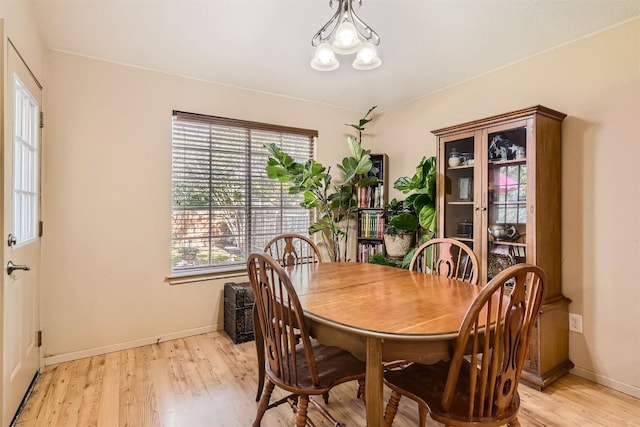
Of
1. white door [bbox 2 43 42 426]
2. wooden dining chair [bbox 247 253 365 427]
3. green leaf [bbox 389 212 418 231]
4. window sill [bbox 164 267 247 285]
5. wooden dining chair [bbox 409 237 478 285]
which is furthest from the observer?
green leaf [bbox 389 212 418 231]

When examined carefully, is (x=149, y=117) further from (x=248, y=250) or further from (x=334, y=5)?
(x=334, y=5)

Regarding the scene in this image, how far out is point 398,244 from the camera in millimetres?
3443

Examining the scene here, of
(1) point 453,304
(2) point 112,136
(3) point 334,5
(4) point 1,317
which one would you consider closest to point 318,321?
(1) point 453,304

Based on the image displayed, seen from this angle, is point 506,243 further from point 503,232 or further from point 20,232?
point 20,232

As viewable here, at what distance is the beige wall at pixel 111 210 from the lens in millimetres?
2502

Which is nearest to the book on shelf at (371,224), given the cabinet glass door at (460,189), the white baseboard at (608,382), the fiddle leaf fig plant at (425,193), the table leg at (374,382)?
the fiddle leaf fig plant at (425,193)

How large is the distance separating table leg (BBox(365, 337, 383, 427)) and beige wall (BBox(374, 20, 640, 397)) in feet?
6.55

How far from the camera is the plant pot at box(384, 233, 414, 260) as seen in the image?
3436mm

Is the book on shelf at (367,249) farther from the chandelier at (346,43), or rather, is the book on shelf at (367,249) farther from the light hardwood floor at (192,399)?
the chandelier at (346,43)

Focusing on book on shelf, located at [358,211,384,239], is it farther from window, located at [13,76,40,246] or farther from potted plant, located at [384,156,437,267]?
window, located at [13,76,40,246]

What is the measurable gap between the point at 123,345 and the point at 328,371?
6.98ft

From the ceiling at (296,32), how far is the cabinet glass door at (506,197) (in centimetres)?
68

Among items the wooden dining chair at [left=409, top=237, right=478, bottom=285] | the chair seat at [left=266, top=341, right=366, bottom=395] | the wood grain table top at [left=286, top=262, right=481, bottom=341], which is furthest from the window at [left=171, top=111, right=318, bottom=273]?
the chair seat at [left=266, top=341, right=366, bottom=395]

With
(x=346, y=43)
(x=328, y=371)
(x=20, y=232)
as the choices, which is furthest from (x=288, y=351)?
(x=20, y=232)
